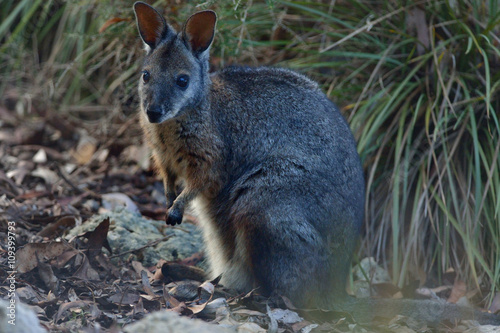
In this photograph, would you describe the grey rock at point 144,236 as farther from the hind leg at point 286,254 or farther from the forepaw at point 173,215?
the hind leg at point 286,254

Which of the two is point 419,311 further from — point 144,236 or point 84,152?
point 84,152

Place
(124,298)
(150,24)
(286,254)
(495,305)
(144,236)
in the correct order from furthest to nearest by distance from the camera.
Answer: (144,236) → (495,305) → (150,24) → (286,254) → (124,298)

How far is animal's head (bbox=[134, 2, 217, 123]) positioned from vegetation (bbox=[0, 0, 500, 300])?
2.21 feet

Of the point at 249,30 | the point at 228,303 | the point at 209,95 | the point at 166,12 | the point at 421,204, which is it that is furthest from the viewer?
the point at 249,30

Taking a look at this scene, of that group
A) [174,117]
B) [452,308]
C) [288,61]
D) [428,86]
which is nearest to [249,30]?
[288,61]

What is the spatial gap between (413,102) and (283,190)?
79.2 inches

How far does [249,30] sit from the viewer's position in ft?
20.1

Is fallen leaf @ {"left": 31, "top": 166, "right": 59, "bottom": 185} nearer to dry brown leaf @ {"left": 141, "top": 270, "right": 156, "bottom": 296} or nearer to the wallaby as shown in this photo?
the wallaby

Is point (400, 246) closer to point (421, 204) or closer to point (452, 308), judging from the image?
point (421, 204)

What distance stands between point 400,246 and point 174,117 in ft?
7.58

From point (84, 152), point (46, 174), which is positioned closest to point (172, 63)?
point (46, 174)

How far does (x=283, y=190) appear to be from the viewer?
403 cm

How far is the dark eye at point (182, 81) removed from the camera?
4.01 m

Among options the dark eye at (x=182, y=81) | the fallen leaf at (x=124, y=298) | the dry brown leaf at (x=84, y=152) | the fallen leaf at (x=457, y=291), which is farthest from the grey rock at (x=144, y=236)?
the fallen leaf at (x=457, y=291)
